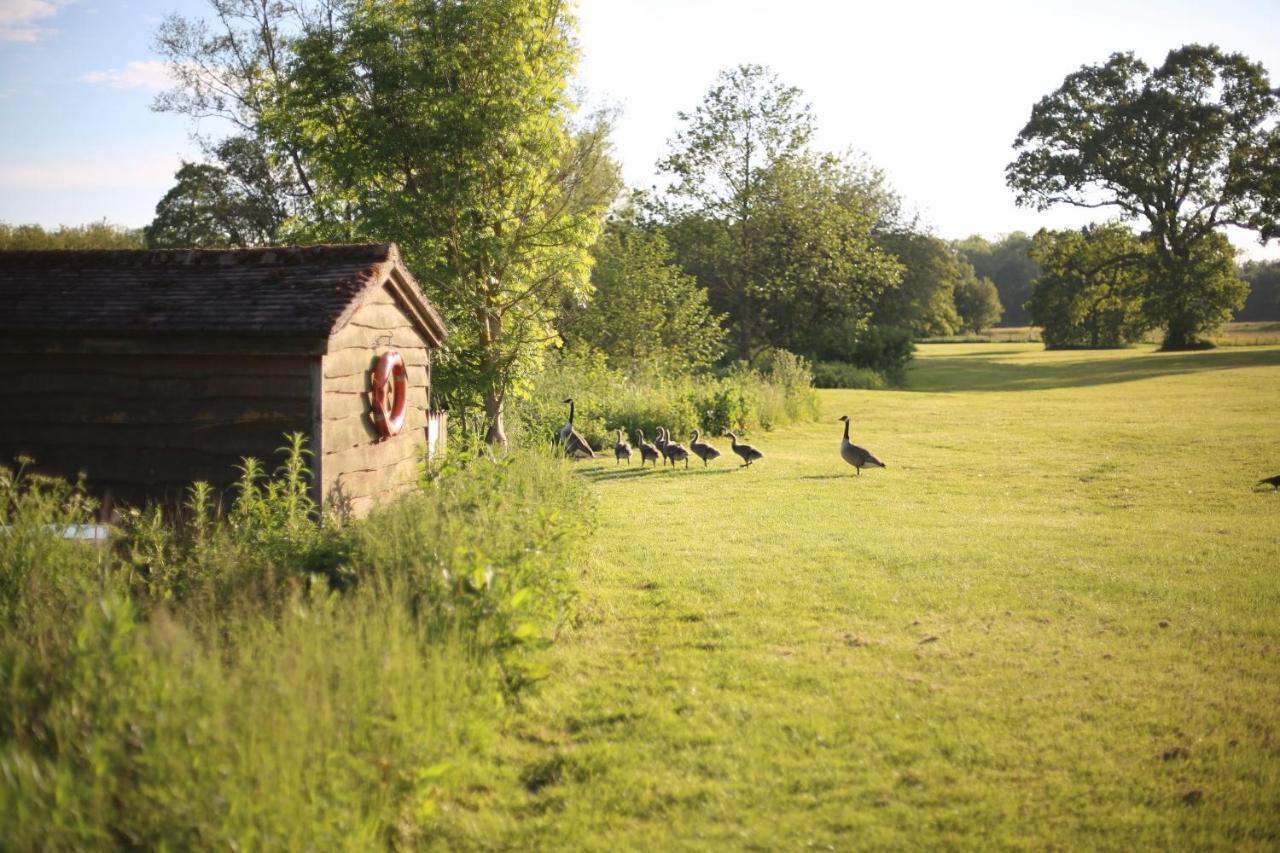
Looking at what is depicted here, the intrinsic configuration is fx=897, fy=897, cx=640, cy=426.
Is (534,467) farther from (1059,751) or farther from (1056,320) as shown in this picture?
(1056,320)

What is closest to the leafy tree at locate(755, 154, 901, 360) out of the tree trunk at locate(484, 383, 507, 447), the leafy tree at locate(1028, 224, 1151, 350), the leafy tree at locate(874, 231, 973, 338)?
the leafy tree at locate(874, 231, 973, 338)

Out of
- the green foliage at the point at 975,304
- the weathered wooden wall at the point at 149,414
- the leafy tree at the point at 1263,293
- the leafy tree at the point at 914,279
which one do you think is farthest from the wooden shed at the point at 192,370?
the leafy tree at the point at 1263,293

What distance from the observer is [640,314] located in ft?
114

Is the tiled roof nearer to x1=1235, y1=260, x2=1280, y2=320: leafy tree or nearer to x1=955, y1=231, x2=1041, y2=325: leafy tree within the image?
x1=1235, y1=260, x2=1280, y2=320: leafy tree

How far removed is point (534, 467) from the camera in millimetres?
10930

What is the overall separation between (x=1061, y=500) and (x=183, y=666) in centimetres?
1466

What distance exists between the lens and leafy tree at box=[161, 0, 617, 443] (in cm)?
1731

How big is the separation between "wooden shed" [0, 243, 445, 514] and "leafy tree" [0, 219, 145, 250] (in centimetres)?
3616

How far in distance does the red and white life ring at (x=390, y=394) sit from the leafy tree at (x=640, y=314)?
21.3 meters

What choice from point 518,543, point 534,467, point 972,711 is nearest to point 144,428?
point 534,467

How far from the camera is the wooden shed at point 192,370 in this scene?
10.3m

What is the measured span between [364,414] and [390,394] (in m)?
0.85

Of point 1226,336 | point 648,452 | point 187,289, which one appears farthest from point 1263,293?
point 187,289

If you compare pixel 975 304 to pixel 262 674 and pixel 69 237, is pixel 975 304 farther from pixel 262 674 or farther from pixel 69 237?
pixel 262 674
